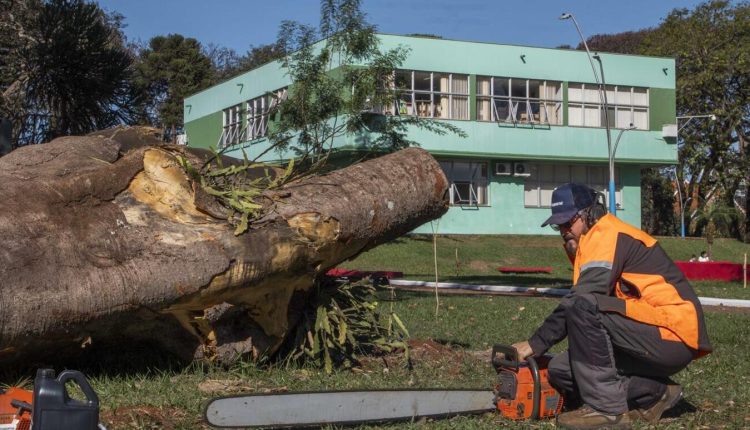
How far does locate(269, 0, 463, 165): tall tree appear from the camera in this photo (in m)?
18.0

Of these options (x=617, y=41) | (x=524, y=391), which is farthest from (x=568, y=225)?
(x=617, y=41)

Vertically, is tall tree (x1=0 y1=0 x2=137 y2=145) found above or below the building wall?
above

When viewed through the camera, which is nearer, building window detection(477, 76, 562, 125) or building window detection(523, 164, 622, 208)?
building window detection(477, 76, 562, 125)

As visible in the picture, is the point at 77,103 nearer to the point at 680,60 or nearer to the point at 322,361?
the point at 322,361

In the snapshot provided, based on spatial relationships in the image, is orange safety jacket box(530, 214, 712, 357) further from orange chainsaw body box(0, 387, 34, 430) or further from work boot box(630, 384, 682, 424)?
orange chainsaw body box(0, 387, 34, 430)

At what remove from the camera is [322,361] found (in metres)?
6.48

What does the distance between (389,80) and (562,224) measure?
14057 millimetres

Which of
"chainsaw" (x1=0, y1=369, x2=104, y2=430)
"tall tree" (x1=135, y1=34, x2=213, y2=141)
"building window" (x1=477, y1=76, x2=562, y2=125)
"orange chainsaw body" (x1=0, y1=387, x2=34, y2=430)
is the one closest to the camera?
"chainsaw" (x1=0, y1=369, x2=104, y2=430)

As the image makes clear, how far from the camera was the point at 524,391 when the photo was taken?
16.2ft

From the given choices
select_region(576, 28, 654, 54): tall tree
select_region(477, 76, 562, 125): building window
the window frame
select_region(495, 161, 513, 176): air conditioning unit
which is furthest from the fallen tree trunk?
select_region(576, 28, 654, 54): tall tree

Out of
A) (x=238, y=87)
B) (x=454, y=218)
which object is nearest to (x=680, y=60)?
(x=454, y=218)

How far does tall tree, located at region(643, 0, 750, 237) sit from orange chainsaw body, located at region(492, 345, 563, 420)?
45.0m

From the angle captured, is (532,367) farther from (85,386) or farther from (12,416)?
(12,416)

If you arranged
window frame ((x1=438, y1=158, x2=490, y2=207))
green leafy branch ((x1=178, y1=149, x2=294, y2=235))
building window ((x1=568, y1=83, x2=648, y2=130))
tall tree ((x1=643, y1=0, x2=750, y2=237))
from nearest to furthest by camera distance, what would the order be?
green leafy branch ((x1=178, y1=149, x2=294, y2=235)) < window frame ((x1=438, y1=158, x2=490, y2=207)) < building window ((x1=568, y1=83, x2=648, y2=130)) < tall tree ((x1=643, y1=0, x2=750, y2=237))
